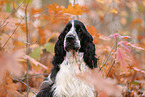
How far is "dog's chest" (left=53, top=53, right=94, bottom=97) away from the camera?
2.42 meters

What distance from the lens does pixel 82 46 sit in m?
2.74

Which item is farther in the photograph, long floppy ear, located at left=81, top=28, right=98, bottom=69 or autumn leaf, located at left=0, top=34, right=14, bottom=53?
long floppy ear, located at left=81, top=28, right=98, bottom=69

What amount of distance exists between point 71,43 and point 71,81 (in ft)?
1.95

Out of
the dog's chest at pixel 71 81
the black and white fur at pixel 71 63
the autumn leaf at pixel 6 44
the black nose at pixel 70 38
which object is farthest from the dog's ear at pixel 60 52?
the autumn leaf at pixel 6 44

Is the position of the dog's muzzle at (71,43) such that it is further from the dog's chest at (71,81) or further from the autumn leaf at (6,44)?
the autumn leaf at (6,44)

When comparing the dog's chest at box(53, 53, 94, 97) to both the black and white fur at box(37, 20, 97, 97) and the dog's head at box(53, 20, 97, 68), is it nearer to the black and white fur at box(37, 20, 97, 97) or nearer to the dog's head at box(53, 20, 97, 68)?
the black and white fur at box(37, 20, 97, 97)

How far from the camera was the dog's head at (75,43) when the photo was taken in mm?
2518

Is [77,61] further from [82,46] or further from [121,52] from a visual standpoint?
[121,52]

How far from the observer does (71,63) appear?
8.50 ft

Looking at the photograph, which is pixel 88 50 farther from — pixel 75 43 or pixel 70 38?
pixel 70 38

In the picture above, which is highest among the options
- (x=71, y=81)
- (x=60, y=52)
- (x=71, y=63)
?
(x=60, y=52)

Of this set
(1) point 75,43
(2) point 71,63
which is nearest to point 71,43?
(1) point 75,43

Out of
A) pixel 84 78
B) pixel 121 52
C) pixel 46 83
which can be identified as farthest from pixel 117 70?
pixel 84 78

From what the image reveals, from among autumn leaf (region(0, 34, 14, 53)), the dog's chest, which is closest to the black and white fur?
the dog's chest
